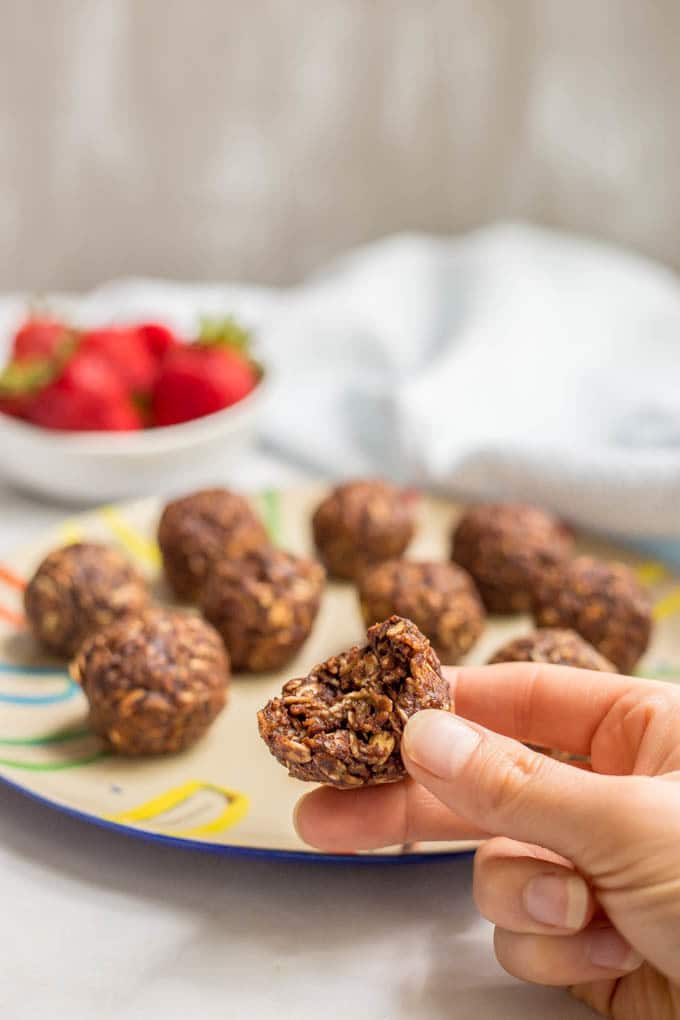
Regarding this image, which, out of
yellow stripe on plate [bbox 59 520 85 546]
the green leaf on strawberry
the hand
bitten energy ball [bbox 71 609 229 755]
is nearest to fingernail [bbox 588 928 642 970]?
the hand

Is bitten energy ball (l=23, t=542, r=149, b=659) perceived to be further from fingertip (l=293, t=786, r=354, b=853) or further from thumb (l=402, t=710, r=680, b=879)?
thumb (l=402, t=710, r=680, b=879)

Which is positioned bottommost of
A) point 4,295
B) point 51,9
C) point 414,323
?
point 4,295

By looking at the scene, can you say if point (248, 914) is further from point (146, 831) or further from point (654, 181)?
point (654, 181)

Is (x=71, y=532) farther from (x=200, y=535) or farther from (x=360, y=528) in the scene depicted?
(x=360, y=528)

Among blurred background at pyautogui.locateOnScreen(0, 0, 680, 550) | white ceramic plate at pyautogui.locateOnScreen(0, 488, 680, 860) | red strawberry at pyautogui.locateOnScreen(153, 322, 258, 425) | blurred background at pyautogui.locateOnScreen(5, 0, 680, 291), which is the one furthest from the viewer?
blurred background at pyautogui.locateOnScreen(5, 0, 680, 291)

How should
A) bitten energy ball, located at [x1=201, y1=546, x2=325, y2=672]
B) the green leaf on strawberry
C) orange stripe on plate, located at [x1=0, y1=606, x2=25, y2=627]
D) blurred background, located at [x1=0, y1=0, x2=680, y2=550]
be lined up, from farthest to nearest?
blurred background, located at [x1=0, y1=0, x2=680, y2=550]
the green leaf on strawberry
orange stripe on plate, located at [x1=0, y1=606, x2=25, y2=627]
bitten energy ball, located at [x1=201, y1=546, x2=325, y2=672]

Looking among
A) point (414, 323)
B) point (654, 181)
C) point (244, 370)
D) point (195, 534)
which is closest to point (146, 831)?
point (195, 534)

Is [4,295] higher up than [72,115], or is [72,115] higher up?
[72,115]
